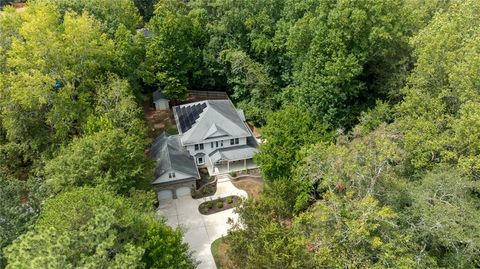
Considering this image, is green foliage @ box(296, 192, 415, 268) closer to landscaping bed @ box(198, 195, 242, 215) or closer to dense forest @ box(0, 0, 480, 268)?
dense forest @ box(0, 0, 480, 268)

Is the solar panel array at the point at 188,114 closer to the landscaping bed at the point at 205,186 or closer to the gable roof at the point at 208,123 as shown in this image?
the gable roof at the point at 208,123

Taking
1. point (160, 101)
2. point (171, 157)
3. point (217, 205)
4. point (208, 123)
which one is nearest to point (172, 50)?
point (160, 101)

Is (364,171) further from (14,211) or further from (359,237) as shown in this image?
(14,211)

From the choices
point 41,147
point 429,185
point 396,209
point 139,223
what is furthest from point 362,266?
point 41,147

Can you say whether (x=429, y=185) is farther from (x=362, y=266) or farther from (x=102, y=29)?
(x=102, y=29)

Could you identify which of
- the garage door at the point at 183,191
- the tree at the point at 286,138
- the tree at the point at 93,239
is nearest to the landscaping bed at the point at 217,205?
the garage door at the point at 183,191

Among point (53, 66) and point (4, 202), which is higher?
point (53, 66)

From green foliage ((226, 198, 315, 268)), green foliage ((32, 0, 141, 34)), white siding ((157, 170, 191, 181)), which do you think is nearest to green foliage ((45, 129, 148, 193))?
white siding ((157, 170, 191, 181))
